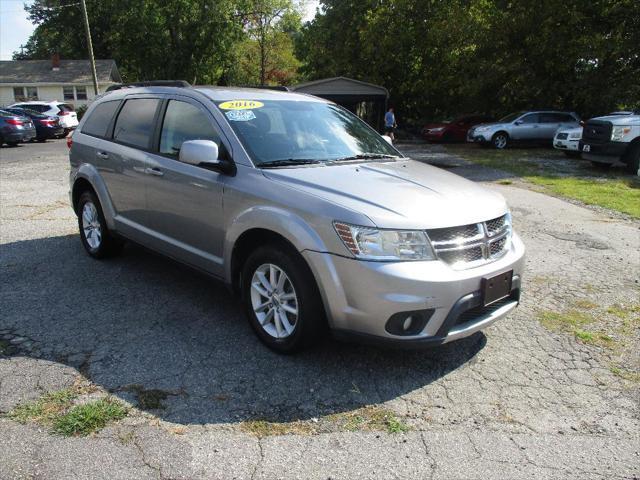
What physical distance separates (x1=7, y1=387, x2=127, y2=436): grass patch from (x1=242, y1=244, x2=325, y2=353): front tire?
1.09 metres

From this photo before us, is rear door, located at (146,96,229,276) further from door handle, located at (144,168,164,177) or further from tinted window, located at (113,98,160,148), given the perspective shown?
tinted window, located at (113,98,160,148)

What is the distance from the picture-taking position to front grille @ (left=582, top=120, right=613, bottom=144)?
1367cm

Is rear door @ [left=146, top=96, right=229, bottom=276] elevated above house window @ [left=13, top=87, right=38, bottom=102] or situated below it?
below

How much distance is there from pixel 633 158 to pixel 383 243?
511 inches

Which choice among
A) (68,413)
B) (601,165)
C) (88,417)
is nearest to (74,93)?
(601,165)

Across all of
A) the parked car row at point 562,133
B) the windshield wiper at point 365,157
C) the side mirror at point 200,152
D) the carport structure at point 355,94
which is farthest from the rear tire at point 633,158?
the side mirror at point 200,152

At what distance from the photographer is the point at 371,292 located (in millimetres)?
3131

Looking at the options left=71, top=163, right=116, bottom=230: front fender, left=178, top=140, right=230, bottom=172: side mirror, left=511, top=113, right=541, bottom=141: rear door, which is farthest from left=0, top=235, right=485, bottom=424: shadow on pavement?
left=511, top=113, right=541, bottom=141: rear door

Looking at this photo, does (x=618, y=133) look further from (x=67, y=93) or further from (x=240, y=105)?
(x=67, y=93)

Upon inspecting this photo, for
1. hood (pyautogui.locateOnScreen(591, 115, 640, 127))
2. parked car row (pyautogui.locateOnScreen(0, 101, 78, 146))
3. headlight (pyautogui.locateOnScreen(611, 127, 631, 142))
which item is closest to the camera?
hood (pyautogui.locateOnScreen(591, 115, 640, 127))

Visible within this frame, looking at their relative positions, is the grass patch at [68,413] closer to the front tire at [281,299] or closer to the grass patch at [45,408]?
the grass patch at [45,408]

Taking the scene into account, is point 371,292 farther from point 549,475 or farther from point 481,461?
point 549,475

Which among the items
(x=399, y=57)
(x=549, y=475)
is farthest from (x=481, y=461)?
(x=399, y=57)

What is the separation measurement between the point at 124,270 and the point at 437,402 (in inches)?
143
